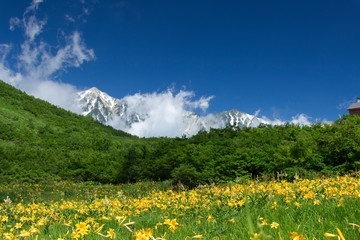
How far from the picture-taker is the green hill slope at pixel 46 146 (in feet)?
104

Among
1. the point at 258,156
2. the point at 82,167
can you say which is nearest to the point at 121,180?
the point at 82,167

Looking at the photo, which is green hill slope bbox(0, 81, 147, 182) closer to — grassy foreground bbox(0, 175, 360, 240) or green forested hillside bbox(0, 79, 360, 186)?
green forested hillside bbox(0, 79, 360, 186)

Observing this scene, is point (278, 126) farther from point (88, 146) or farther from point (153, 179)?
point (88, 146)

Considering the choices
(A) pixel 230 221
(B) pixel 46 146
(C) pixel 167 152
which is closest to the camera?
(A) pixel 230 221

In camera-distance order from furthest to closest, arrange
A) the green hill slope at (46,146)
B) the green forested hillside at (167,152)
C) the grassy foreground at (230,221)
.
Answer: the green hill slope at (46,146) → the green forested hillside at (167,152) → the grassy foreground at (230,221)

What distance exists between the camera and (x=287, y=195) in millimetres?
3602

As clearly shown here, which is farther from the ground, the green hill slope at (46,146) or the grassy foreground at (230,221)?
the green hill slope at (46,146)

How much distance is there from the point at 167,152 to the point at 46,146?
28653 mm

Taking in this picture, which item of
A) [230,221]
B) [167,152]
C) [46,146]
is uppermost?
[46,146]

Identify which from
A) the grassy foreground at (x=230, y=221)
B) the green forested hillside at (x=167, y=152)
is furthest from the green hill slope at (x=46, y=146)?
the grassy foreground at (x=230, y=221)

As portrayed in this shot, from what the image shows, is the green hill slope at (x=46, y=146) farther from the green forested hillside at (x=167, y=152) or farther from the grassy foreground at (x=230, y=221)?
the grassy foreground at (x=230, y=221)

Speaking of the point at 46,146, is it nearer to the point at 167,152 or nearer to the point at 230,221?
the point at 167,152

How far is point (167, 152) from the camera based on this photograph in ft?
87.2

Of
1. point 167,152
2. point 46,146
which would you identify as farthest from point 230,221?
point 46,146
